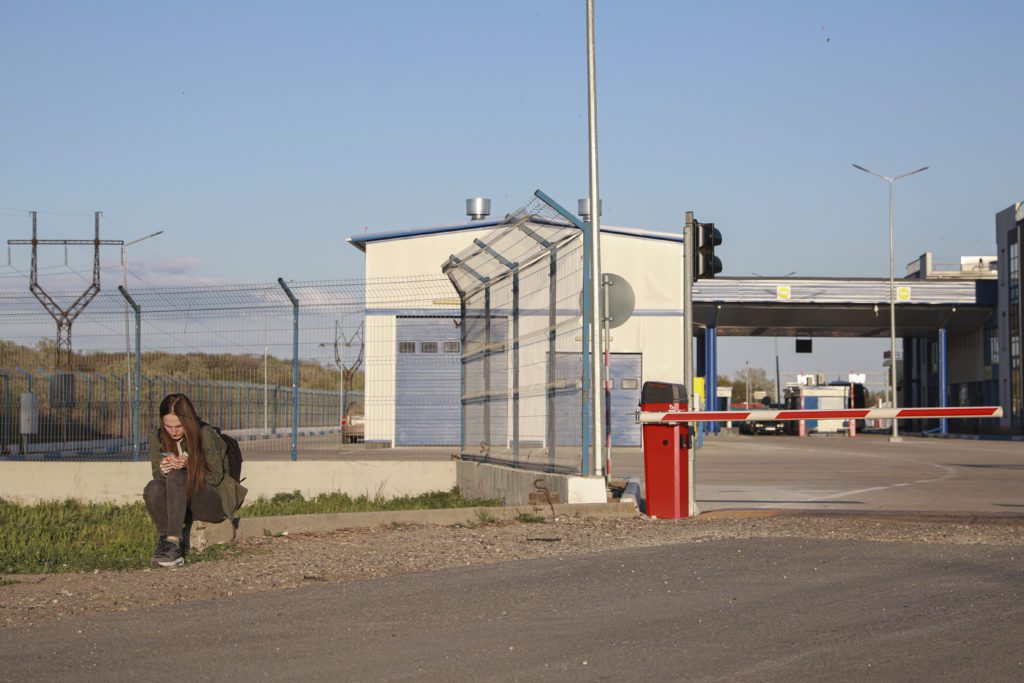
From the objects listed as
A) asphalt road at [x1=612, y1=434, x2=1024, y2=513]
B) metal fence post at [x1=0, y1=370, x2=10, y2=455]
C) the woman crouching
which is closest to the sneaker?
the woman crouching

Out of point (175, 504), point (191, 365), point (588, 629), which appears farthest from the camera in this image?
point (191, 365)

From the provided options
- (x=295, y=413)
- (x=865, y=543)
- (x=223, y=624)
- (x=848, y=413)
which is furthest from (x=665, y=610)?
(x=295, y=413)

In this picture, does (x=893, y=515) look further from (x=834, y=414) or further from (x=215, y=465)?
(x=215, y=465)

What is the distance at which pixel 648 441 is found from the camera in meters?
11.9

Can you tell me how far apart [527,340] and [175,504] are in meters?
5.50

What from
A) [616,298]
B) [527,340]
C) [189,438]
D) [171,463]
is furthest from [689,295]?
[171,463]

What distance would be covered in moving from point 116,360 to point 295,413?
2653mm

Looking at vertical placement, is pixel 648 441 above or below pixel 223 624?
above

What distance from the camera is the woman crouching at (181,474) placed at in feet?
29.1

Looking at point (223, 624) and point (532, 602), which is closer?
point (223, 624)

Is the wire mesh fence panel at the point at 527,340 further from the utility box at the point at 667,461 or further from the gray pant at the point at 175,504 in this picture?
the gray pant at the point at 175,504

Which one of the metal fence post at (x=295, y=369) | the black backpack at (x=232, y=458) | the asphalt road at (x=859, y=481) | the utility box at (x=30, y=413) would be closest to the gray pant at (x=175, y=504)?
the black backpack at (x=232, y=458)

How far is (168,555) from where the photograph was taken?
8625 mm

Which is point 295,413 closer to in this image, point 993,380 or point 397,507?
point 397,507
